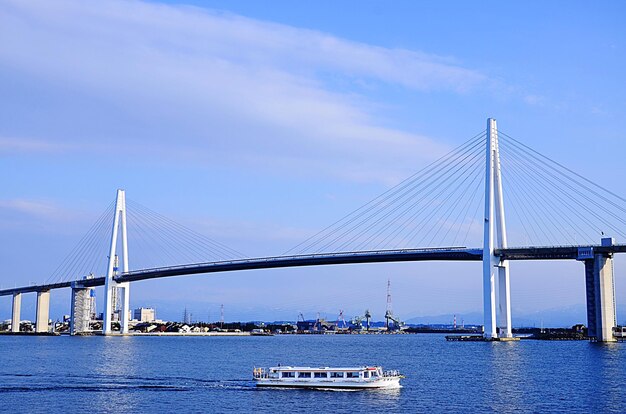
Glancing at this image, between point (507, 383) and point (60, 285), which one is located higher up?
point (60, 285)

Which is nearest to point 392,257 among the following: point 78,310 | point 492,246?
point 492,246

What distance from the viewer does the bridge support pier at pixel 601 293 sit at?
65062mm

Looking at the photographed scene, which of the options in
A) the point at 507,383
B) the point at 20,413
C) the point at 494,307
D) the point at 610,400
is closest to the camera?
the point at 20,413

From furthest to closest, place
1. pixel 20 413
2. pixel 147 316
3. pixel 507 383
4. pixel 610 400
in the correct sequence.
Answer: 1. pixel 147 316
2. pixel 507 383
3. pixel 610 400
4. pixel 20 413

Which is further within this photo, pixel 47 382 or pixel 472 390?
Answer: pixel 47 382

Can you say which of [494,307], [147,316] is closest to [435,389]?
[494,307]

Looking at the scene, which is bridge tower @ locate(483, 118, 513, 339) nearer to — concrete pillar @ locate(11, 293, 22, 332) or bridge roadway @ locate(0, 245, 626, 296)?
bridge roadway @ locate(0, 245, 626, 296)

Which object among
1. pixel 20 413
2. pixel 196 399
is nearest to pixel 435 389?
pixel 196 399

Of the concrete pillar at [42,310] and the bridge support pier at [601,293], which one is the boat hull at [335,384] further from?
the concrete pillar at [42,310]

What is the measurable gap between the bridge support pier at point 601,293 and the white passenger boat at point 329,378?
32.7m

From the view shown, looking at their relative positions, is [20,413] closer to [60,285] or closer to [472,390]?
[472,390]

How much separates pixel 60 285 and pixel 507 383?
77938 millimetres

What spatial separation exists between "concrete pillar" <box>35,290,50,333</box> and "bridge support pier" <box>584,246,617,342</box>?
72158mm

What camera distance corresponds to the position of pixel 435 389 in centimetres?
3653
